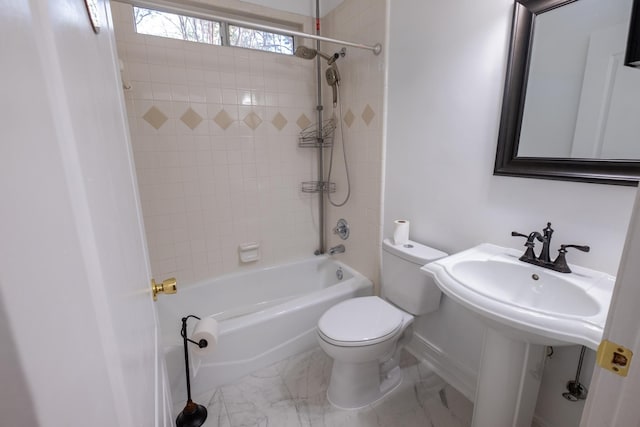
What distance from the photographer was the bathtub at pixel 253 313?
5.28 feet

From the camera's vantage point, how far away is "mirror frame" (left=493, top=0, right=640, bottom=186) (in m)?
0.99

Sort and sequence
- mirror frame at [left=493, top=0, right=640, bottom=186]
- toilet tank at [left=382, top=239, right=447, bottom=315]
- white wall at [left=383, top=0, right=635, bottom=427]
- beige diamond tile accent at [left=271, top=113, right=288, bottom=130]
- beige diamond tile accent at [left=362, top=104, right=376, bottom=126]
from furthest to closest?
beige diamond tile accent at [left=271, top=113, right=288, bottom=130], beige diamond tile accent at [left=362, top=104, right=376, bottom=126], toilet tank at [left=382, top=239, right=447, bottom=315], white wall at [left=383, top=0, right=635, bottom=427], mirror frame at [left=493, top=0, right=640, bottom=186]

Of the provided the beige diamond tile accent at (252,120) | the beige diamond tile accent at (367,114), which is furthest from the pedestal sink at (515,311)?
the beige diamond tile accent at (252,120)

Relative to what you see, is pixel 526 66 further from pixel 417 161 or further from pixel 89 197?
A: pixel 89 197

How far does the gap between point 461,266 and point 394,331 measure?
48 centimetres

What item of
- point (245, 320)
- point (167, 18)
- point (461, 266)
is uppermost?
point (167, 18)

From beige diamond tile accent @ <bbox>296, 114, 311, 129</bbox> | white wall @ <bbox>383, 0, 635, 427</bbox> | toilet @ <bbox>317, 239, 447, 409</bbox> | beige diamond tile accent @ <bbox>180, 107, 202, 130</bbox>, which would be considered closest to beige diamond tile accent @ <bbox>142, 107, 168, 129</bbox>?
beige diamond tile accent @ <bbox>180, 107, 202, 130</bbox>

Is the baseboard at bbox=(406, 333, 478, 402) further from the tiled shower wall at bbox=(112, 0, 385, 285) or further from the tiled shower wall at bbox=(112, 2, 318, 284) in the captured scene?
the tiled shower wall at bbox=(112, 2, 318, 284)

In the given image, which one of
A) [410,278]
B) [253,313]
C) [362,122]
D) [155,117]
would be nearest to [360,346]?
[410,278]

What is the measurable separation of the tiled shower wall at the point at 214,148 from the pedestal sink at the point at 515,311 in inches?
59.5

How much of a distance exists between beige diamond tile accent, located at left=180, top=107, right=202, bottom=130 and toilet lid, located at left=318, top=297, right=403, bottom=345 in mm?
1516

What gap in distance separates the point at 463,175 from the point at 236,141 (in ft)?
5.04

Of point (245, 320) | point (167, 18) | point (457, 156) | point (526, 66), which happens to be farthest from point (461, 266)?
point (167, 18)

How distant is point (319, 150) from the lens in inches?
95.3
